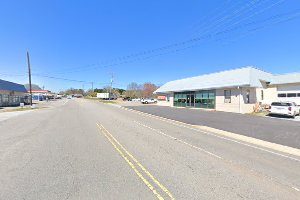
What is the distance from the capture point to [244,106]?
23922 mm

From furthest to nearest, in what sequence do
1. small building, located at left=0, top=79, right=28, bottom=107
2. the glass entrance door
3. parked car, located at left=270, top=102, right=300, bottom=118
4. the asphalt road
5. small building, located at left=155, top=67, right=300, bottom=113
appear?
small building, located at left=0, top=79, right=28, bottom=107, the glass entrance door, small building, located at left=155, top=67, right=300, bottom=113, parked car, located at left=270, top=102, right=300, bottom=118, the asphalt road

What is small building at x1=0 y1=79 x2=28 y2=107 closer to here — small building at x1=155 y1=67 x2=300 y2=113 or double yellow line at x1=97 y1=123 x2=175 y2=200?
small building at x1=155 y1=67 x2=300 y2=113

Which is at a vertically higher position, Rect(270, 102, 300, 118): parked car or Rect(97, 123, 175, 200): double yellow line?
Rect(270, 102, 300, 118): parked car

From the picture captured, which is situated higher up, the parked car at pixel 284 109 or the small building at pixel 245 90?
the small building at pixel 245 90

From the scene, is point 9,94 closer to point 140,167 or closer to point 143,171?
point 140,167

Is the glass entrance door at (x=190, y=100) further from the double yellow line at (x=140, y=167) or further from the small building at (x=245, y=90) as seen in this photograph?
the double yellow line at (x=140, y=167)

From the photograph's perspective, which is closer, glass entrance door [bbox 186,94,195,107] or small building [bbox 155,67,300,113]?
small building [bbox 155,67,300,113]

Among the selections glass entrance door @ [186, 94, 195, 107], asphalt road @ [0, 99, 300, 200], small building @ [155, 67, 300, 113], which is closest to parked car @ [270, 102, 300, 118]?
small building @ [155, 67, 300, 113]

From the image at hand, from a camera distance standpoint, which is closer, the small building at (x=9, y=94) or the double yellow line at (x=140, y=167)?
the double yellow line at (x=140, y=167)

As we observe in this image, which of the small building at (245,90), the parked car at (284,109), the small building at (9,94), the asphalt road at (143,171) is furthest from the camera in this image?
the small building at (9,94)

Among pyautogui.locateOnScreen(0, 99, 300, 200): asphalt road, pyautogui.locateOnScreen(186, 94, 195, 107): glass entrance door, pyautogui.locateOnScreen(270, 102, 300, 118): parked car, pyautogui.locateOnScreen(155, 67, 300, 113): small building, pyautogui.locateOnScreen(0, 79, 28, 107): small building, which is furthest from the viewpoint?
pyautogui.locateOnScreen(0, 79, 28, 107): small building

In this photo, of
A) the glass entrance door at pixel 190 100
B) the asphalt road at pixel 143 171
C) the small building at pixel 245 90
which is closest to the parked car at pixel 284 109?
the small building at pixel 245 90

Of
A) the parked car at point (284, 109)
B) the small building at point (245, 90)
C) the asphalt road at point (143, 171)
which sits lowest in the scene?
the asphalt road at point (143, 171)

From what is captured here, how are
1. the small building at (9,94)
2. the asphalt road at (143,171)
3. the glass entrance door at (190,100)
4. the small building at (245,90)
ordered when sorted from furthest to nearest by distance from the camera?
the small building at (9,94) → the glass entrance door at (190,100) → the small building at (245,90) → the asphalt road at (143,171)
